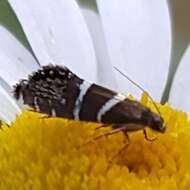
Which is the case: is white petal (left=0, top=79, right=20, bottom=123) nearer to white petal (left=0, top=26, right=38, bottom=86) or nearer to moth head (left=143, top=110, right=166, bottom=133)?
white petal (left=0, top=26, right=38, bottom=86)

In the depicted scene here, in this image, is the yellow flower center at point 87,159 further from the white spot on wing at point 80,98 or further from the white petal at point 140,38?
the white petal at point 140,38

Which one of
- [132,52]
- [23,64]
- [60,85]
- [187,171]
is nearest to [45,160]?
[60,85]

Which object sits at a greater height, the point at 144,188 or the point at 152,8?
the point at 152,8

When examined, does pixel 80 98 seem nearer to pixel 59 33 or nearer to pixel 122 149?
pixel 122 149

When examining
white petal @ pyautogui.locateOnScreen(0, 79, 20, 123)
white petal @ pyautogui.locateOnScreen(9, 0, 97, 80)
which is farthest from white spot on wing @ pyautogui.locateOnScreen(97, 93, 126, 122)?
white petal @ pyautogui.locateOnScreen(9, 0, 97, 80)

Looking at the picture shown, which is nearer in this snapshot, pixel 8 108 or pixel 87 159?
pixel 87 159

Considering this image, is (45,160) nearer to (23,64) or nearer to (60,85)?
(60,85)

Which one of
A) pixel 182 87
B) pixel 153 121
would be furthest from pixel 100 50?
pixel 153 121
